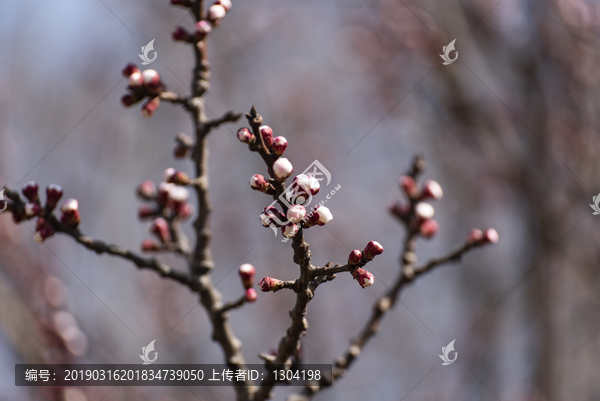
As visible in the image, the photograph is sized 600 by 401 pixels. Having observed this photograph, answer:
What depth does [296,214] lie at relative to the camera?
1117mm

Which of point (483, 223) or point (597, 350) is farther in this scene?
point (483, 223)

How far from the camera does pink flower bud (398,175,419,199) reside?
2.12 metres

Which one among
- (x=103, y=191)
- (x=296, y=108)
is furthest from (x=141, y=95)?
(x=296, y=108)

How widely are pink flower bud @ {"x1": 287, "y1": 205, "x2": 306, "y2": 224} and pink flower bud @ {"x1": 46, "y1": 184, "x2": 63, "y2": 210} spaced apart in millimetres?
1165

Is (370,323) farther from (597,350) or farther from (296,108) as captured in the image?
(296,108)

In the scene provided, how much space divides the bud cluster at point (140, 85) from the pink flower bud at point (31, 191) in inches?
20.1

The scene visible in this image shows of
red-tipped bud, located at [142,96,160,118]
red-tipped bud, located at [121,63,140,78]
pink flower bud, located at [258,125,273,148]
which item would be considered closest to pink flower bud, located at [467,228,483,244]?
pink flower bud, located at [258,125,273,148]

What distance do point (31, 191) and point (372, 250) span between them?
1421 millimetres

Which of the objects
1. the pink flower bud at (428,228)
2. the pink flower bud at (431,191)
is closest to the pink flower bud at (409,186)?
the pink flower bud at (431,191)

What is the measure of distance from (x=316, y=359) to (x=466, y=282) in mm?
2717

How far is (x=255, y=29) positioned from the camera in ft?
24.9

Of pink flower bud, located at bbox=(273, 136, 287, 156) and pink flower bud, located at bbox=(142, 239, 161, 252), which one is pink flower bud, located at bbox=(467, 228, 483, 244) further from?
pink flower bud, located at bbox=(142, 239, 161, 252)

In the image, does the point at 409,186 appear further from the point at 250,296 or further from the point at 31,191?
the point at 31,191

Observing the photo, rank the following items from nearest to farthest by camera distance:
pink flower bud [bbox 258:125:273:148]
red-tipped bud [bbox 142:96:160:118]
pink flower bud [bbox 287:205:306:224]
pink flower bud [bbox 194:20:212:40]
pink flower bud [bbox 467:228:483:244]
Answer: pink flower bud [bbox 287:205:306:224] → pink flower bud [bbox 258:125:273:148] → pink flower bud [bbox 194:20:212:40] → red-tipped bud [bbox 142:96:160:118] → pink flower bud [bbox 467:228:483:244]
